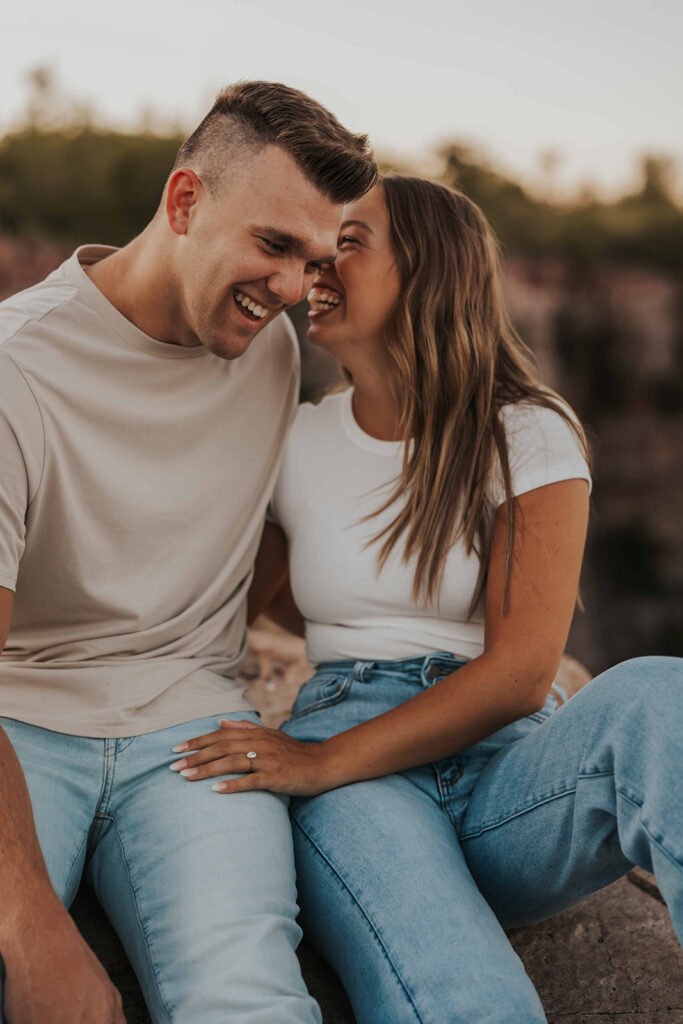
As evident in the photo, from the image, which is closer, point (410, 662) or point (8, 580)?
point (8, 580)

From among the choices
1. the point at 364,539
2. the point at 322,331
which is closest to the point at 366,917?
the point at 364,539

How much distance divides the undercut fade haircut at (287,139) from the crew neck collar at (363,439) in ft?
1.43

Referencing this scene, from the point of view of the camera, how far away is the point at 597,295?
38.0 feet

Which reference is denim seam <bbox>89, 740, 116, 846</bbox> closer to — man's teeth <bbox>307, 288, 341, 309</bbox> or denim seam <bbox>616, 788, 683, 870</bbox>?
denim seam <bbox>616, 788, 683, 870</bbox>

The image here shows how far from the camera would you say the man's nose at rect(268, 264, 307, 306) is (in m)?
1.79

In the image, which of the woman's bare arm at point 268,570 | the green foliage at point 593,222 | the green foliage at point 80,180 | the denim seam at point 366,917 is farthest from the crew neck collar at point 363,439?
the green foliage at point 593,222

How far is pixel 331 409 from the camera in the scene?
207 cm

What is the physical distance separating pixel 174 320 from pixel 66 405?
294mm

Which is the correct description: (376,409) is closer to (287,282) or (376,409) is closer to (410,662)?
(287,282)

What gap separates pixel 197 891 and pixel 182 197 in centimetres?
124

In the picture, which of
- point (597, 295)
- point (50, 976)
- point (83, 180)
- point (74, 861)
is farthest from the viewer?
point (597, 295)

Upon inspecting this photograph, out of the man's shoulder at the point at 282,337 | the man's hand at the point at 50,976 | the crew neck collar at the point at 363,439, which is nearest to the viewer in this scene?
the man's hand at the point at 50,976

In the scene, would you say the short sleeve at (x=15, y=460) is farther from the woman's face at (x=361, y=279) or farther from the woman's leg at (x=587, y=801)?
the woman's leg at (x=587, y=801)

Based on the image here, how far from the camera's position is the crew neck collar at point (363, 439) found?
6.39 feet
